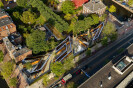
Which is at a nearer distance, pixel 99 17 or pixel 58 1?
pixel 99 17

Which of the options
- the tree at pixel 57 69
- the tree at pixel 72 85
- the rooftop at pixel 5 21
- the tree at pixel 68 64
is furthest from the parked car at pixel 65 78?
the rooftop at pixel 5 21

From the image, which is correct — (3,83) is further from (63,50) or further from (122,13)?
(122,13)

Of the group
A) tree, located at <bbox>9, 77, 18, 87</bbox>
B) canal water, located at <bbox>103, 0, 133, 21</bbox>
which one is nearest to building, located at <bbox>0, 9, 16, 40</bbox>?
tree, located at <bbox>9, 77, 18, 87</bbox>

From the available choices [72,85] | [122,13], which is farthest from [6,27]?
[122,13]

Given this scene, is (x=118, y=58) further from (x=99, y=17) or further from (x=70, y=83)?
(x=99, y=17)

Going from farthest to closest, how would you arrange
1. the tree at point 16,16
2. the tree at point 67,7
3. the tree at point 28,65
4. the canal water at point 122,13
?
the canal water at point 122,13 → the tree at point 67,7 → the tree at point 16,16 → the tree at point 28,65

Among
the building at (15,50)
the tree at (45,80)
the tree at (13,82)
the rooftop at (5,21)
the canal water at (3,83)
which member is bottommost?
the canal water at (3,83)

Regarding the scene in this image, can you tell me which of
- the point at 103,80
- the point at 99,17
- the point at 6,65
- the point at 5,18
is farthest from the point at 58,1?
the point at 103,80

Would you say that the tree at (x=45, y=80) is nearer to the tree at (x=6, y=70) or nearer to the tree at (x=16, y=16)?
the tree at (x=6, y=70)
